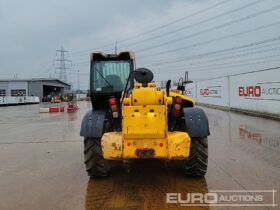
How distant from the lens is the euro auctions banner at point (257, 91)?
54.0ft

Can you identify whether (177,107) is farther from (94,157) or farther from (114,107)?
(94,157)

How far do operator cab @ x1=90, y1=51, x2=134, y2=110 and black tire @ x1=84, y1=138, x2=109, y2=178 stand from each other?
46.7 inches

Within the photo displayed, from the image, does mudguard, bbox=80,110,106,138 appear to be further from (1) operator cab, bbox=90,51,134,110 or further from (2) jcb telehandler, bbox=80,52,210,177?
(1) operator cab, bbox=90,51,134,110

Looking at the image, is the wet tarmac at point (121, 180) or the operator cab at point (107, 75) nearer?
the wet tarmac at point (121, 180)

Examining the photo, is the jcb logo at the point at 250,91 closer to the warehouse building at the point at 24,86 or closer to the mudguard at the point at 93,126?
the mudguard at the point at 93,126

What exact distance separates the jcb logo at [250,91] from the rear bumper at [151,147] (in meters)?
14.6

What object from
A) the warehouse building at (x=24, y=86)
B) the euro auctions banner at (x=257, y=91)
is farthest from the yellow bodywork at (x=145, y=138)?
the warehouse building at (x=24, y=86)

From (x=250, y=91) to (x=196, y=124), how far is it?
15239mm

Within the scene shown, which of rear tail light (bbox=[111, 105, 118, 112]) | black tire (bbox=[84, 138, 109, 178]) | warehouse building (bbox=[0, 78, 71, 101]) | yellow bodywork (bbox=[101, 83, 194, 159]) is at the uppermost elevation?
warehouse building (bbox=[0, 78, 71, 101])

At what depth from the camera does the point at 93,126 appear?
5.95 metres

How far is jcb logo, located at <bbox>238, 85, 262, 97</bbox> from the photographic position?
18.5m

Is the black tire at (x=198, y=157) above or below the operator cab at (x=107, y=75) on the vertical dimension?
below

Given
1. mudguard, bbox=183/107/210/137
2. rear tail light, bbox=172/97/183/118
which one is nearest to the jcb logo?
mudguard, bbox=183/107/210/137

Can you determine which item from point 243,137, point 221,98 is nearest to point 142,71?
point 243,137
